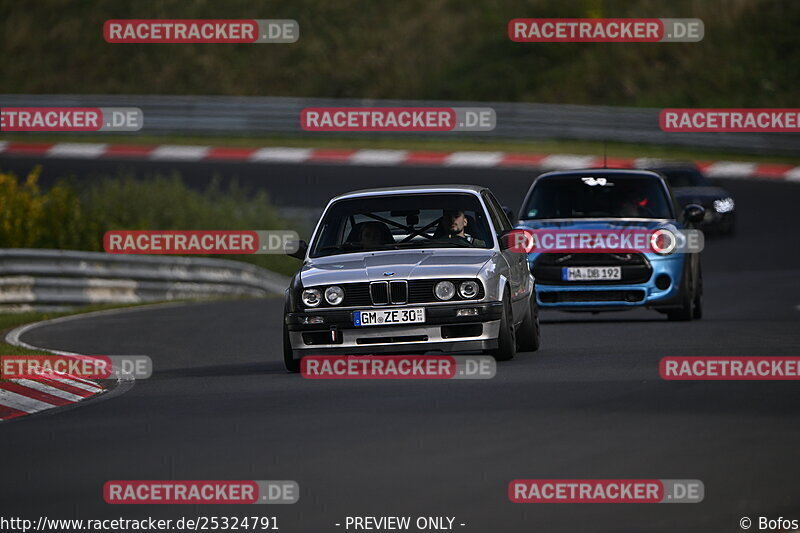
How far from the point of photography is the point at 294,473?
8.36m

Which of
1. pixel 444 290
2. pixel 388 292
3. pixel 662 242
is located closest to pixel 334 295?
pixel 388 292

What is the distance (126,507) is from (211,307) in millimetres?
15200

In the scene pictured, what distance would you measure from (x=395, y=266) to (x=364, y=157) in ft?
87.7

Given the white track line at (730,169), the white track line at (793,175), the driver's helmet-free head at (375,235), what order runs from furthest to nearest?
the white track line at (730,169), the white track line at (793,175), the driver's helmet-free head at (375,235)

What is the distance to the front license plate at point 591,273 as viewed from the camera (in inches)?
688

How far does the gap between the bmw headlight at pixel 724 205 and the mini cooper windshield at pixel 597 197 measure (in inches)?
489

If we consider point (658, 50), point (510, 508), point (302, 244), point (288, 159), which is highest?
point (658, 50)

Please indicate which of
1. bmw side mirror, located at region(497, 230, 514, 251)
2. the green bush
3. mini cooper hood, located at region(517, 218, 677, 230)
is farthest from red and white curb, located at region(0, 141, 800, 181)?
bmw side mirror, located at region(497, 230, 514, 251)

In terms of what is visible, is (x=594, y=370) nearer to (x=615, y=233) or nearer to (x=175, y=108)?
(x=615, y=233)

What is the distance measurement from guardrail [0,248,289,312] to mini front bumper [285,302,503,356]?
11.3 meters

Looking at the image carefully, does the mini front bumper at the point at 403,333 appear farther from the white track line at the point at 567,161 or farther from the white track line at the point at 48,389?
the white track line at the point at 567,161

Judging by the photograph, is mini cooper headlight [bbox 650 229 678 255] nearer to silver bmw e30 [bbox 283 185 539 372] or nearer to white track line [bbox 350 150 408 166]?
silver bmw e30 [bbox 283 185 539 372]

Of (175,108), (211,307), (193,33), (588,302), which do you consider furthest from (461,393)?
(193,33)

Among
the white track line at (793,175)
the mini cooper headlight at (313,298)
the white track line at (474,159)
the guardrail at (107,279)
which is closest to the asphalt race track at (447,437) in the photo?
the mini cooper headlight at (313,298)
